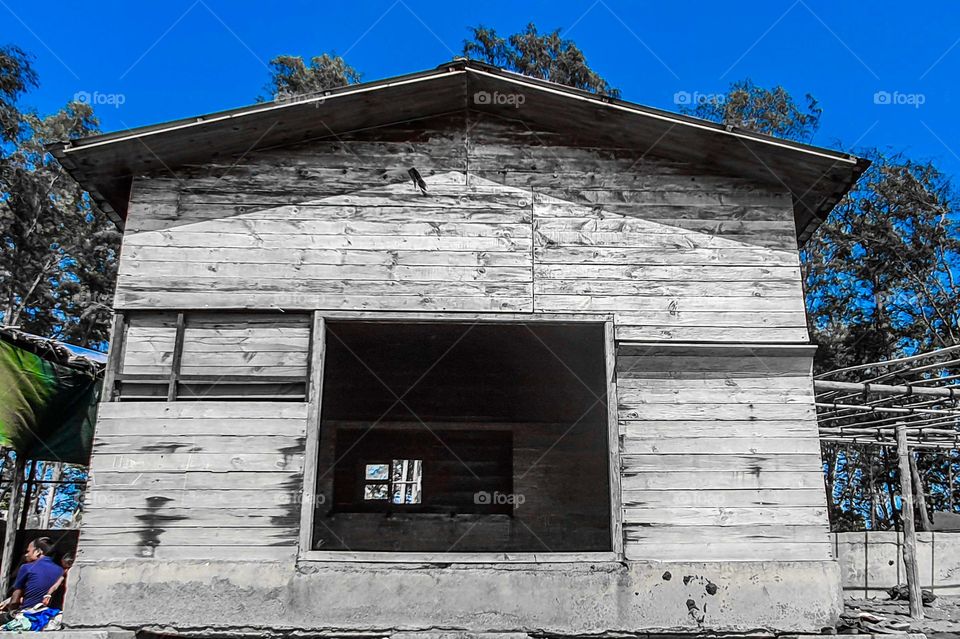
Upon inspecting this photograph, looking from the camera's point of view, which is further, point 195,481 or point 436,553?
point 436,553

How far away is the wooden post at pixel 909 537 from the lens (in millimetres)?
10156

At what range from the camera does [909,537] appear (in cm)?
1065

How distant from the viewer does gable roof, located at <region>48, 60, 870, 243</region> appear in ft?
24.8

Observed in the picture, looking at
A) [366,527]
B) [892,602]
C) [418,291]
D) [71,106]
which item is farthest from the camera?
[71,106]

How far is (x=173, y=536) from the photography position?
22.9ft

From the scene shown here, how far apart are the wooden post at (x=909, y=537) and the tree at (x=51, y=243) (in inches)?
976

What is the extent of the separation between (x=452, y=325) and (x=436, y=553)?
7.46ft

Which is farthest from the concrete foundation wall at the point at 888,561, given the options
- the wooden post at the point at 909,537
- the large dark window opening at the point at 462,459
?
the large dark window opening at the point at 462,459

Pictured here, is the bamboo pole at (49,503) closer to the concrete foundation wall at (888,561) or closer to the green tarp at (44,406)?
the green tarp at (44,406)

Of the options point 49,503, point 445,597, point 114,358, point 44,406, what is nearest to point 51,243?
point 49,503

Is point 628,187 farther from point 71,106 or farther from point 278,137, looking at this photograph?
point 71,106

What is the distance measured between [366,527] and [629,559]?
7168mm

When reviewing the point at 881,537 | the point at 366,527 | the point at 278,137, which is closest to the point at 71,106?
the point at 366,527

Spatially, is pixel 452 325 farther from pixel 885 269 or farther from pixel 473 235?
pixel 885 269
